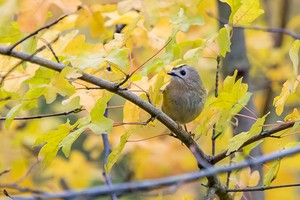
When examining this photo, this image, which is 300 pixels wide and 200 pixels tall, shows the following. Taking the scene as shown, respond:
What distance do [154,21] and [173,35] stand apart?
4.3 inches

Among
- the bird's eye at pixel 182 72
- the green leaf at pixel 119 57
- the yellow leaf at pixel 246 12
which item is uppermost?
the yellow leaf at pixel 246 12

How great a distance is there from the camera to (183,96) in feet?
9.12

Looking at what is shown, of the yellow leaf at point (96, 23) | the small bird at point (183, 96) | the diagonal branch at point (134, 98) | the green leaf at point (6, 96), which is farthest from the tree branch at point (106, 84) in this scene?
the yellow leaf at point (96, 23)

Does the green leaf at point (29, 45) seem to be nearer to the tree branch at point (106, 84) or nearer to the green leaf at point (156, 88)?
the tree branch at point (106, 84)

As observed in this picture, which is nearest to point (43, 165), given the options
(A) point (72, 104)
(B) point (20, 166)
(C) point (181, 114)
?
(A) point (72, 104)

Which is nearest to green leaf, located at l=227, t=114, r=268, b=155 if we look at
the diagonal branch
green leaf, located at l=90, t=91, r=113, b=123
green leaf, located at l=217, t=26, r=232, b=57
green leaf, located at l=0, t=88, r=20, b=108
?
the diagonal branch

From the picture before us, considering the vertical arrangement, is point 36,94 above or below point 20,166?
above

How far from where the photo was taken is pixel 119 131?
4.33 meters

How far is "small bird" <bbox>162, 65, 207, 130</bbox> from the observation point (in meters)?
2.70

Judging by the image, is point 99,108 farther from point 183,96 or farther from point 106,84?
point 183,96

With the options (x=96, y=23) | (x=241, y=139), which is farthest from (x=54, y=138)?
(x=96, y=23)

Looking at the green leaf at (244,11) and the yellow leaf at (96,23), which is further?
the yellow leaf at (96,23)

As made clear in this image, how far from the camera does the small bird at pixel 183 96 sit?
8.87ft

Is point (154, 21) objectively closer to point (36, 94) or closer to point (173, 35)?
point (173, 35)
